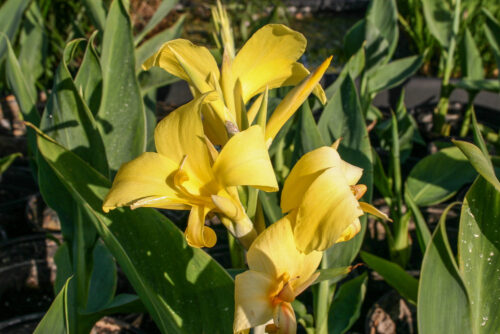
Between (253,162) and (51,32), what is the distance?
75.7 inches

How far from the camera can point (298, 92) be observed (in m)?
0.42

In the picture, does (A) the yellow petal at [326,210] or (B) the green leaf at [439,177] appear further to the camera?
(B) the green leaf at [439,177]

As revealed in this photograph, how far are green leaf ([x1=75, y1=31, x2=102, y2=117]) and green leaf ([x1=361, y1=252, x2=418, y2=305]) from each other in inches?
19.2

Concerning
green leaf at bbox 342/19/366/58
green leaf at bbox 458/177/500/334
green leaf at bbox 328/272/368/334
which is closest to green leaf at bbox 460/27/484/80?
green leaf at bbox 342/19/366/58

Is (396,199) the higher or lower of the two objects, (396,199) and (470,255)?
the lower

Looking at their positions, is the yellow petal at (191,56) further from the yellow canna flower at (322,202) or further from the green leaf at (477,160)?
the green leaf at (477,160)

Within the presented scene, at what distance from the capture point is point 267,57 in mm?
483

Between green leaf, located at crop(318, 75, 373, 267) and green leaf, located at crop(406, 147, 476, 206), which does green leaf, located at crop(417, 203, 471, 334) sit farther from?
green leaf, located at crop(406, 147, 476, 206)

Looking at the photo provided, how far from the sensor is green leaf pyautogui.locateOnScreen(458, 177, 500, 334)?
58cm

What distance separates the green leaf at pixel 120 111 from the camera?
811 millimetres

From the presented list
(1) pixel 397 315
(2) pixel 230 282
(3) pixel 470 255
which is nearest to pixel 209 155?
(2) pixel 230 282

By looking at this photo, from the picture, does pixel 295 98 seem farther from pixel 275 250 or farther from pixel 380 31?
pixel 380 31

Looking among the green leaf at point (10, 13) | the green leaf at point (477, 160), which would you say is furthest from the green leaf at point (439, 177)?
the green leaf at point (10, 13)

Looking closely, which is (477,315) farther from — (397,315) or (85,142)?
(85,142)
